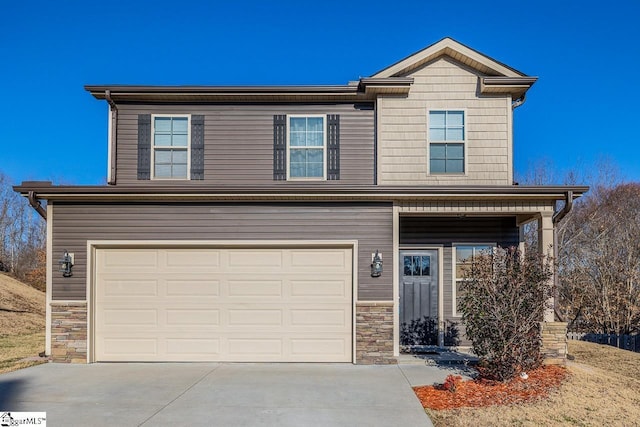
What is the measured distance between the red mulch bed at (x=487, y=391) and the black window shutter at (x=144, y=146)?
646cm

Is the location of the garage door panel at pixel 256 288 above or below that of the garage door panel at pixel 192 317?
above

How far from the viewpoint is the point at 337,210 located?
Result: 8.71 metres

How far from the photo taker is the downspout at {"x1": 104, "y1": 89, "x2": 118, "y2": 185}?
31.3 ft

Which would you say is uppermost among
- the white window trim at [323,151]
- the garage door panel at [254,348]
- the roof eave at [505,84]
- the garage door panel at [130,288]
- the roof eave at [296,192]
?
the roof eave at [505,84]

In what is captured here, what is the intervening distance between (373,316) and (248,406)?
315 cm

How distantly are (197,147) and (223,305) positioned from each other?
10.6 ft

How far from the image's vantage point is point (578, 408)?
5906 millimetres

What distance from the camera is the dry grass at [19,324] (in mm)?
9263

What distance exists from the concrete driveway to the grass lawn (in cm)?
55

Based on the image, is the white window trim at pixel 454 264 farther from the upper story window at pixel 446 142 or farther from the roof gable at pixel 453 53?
the roof gable at pixel 453 53

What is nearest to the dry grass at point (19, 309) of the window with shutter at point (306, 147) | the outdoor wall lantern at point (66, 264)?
the outdoor wall lantern at point (66, 264)

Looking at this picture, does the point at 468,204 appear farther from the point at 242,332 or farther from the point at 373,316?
the point at 242,332

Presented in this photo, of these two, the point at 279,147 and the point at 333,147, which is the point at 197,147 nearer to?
the point at 279,147

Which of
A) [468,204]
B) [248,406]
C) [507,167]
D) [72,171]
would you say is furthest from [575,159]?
[72,171]
